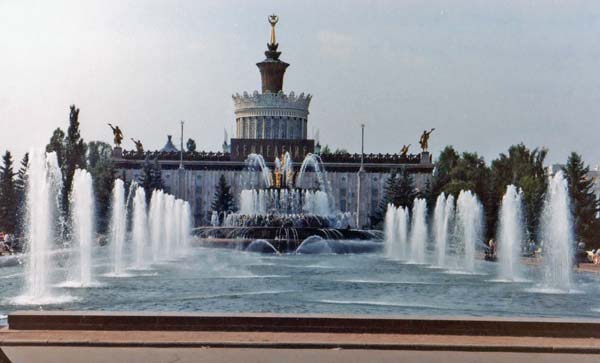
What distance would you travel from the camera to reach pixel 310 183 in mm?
98875

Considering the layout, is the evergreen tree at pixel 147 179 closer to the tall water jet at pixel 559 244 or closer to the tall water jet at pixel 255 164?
the tall water jet at pixel 255 164

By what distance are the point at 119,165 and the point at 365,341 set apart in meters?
84.9

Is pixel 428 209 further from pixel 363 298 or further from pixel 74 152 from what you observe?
pixel 363 298

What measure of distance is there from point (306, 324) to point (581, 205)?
34343mm

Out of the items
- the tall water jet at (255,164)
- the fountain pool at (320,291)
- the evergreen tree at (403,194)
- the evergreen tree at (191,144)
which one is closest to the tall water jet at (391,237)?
the evergreen tree at (403,194)

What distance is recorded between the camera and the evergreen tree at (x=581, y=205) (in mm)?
43781

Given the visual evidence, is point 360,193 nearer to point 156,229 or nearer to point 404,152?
point 404,152

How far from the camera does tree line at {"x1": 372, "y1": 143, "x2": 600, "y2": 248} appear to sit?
44219 mm

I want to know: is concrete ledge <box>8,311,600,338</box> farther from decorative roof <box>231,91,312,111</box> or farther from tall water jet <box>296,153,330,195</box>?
decorative roof <box>231,91,312,111</box>

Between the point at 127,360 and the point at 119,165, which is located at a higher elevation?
the point at 119,165

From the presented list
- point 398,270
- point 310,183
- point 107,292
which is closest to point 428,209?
point 310,183

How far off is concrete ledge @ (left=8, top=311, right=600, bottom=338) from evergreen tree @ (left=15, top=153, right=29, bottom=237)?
138 ft

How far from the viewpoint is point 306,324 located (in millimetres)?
12422

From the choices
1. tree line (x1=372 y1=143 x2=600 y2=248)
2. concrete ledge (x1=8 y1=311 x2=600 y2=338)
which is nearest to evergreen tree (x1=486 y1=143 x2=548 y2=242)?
tree line (x1=372 y1=143 x2=600 y2=248)
